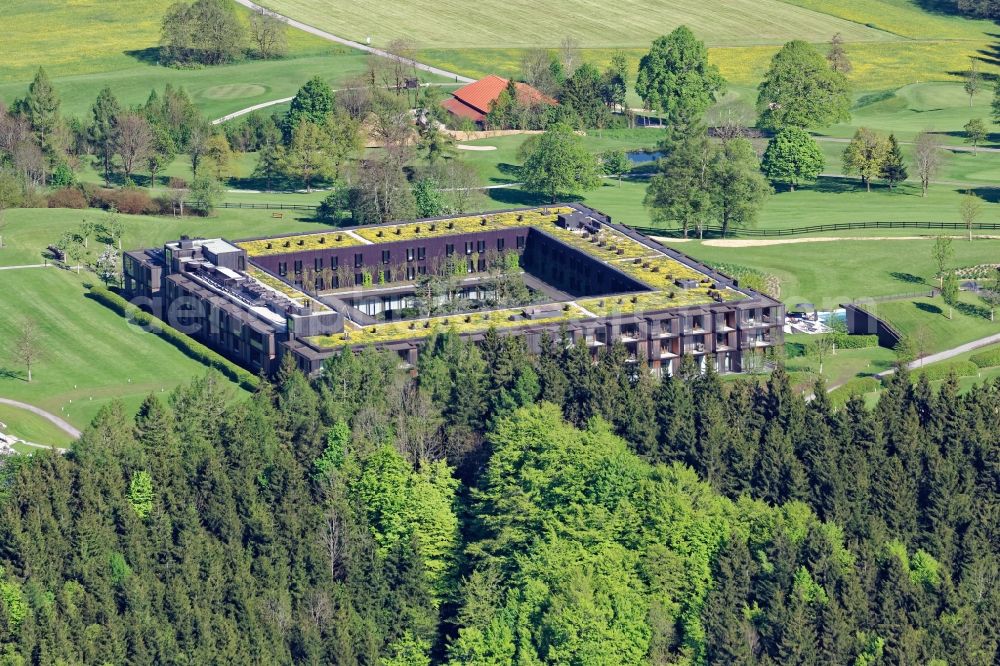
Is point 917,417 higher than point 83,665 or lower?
higher

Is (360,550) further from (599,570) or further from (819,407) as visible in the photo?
(819,407)

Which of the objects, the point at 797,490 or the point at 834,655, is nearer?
the point at 834,655

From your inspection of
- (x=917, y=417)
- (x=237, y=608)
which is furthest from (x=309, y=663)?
(x=917, y=417)

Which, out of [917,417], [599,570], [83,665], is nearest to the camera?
[83,665]

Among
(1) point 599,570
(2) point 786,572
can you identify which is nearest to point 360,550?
(1) point 599,570

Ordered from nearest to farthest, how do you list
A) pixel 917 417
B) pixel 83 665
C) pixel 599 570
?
pixel 83 665 → pixel 599 570 → pixel 917 417

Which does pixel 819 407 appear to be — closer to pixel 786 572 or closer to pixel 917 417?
pixel 917 417
